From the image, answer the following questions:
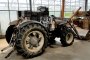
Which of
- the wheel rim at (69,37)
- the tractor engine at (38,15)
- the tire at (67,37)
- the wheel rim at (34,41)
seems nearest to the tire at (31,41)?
the wheel rim at (34,41)

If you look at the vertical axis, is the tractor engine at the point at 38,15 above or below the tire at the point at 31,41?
above

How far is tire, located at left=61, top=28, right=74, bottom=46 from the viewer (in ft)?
16.4

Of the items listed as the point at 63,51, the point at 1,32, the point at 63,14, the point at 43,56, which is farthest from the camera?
the point at 63,14

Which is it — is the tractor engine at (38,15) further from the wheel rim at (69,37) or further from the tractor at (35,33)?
the wheel rim at (69,37)

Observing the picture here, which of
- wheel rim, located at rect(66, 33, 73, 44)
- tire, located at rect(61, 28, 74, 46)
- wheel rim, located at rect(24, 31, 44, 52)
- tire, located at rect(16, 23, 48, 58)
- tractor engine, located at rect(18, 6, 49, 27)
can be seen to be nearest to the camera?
tire, located at rect(16, 23, 48, 58)

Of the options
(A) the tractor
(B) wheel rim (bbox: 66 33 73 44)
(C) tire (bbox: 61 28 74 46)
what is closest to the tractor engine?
(A) the tractor

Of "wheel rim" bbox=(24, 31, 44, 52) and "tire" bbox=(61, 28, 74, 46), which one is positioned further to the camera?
"tire" bbox=(61, 28, 74, 46)

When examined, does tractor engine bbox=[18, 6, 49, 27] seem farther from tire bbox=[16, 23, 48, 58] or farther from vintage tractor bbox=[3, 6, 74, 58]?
tire bbox=[16, 23, 48, 58]

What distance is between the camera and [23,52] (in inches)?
147

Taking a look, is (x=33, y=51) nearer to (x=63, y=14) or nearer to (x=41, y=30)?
(x=41, y=30)

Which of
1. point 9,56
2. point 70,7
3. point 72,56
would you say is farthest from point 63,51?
point 70,7

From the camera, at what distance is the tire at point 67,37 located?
16.4 feet

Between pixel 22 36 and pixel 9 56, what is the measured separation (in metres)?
0.74

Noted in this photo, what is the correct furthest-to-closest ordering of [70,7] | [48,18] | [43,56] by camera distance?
[70,7] < [48,18] < [43,56]
